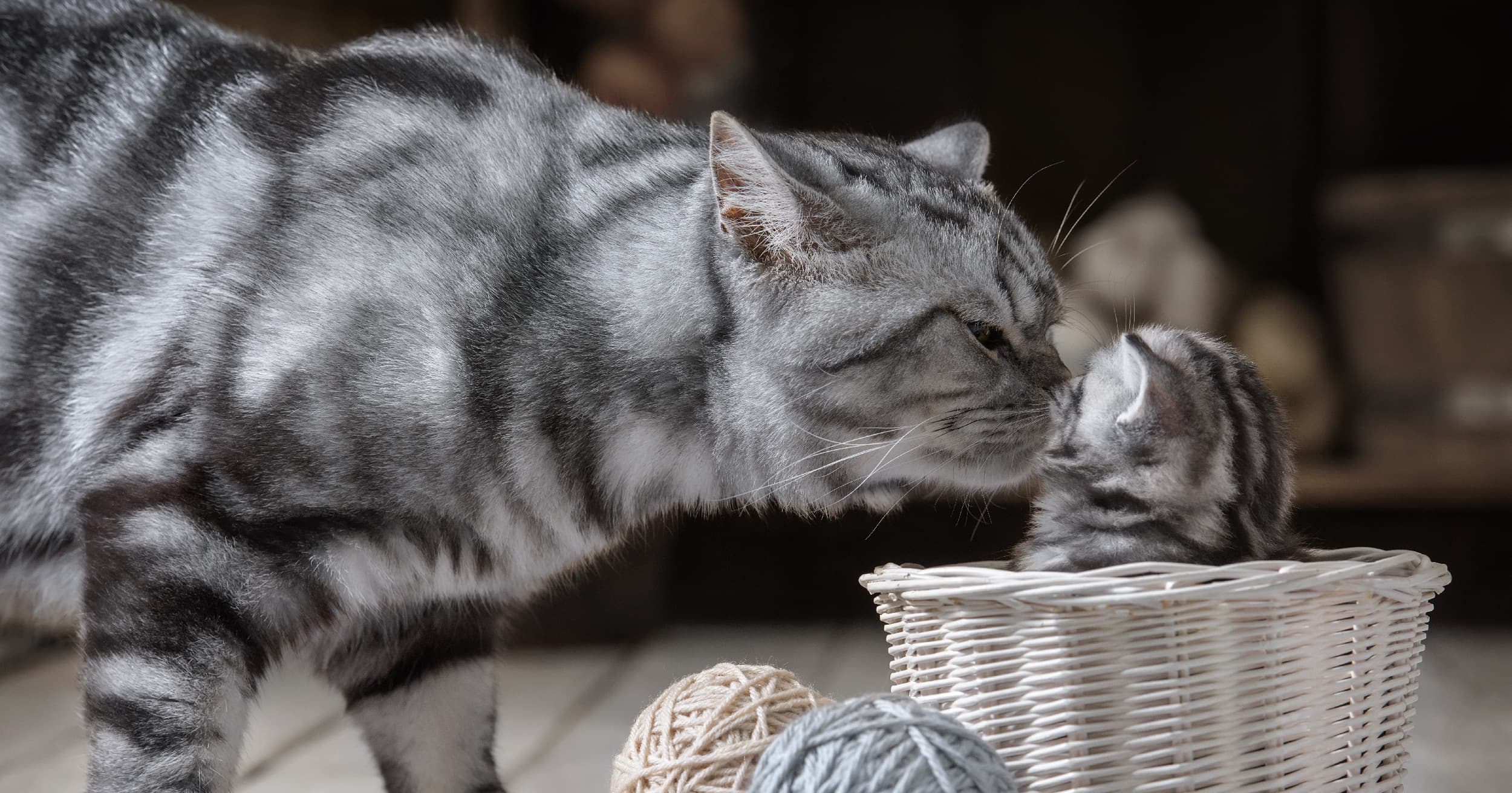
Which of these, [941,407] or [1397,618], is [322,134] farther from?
[1397,618]

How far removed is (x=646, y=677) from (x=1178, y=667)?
130cm

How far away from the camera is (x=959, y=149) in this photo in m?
1.23

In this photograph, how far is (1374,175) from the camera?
2.20 metres

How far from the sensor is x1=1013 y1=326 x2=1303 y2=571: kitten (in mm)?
929

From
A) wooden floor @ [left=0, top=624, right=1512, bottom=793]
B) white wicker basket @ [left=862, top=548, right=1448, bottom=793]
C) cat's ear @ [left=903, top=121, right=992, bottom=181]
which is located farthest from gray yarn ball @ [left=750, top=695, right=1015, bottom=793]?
wooden floor @ [left=0, top=624, right=1512, bottom=793]

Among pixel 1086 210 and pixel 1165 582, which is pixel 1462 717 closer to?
pixel 1086 210

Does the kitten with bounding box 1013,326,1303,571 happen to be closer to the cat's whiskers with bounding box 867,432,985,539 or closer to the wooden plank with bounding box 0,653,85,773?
the cat's whiskers with bounding box 867,432,985,539

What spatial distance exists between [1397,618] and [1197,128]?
1674 millimetres

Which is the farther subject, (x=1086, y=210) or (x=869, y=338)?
(x=1086, y=210)

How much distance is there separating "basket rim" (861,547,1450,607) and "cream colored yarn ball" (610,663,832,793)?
139 mm

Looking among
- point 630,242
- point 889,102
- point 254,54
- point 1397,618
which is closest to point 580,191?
point 630,242

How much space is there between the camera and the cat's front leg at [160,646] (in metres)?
0.93

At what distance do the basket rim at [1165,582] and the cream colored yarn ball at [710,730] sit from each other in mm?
139

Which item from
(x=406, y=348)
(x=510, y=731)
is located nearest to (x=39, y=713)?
(x=510, y=731)
